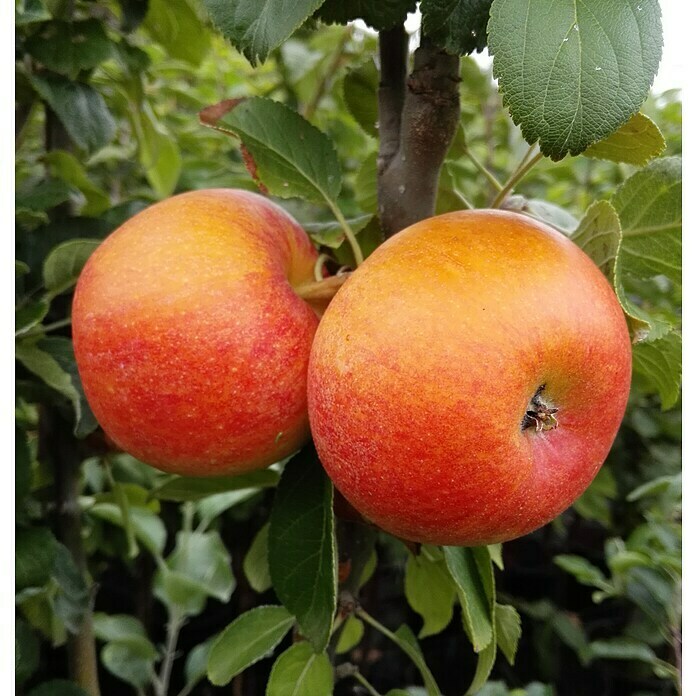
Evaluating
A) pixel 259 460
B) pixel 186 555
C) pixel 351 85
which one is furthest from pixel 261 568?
pixel 351 85

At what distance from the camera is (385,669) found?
150 cm

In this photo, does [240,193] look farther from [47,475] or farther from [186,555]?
[186,555]

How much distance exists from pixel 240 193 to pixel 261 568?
1.41ft

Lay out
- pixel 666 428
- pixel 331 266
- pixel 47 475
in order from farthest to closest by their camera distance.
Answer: pixel 666 428 → pixel 47 475 → pixel 331 266

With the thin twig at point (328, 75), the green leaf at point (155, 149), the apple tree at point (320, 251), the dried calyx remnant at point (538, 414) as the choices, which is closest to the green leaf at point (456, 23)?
the apple tree at point (320, 251)

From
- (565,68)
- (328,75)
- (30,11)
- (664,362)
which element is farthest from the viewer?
(328,75)

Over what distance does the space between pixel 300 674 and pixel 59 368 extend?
0.36m

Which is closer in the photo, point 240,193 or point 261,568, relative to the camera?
point 240,193

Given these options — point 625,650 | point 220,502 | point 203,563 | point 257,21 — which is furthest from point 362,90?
point 625,650

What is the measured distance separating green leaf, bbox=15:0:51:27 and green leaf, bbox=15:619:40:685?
632 mm

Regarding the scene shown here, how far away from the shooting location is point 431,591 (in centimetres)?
74

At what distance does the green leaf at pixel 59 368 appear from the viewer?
25.1 inches

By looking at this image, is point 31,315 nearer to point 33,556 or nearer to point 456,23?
point 33,556

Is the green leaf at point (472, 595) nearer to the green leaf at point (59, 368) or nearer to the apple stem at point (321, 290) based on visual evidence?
the apple stem at point (321, 290)
